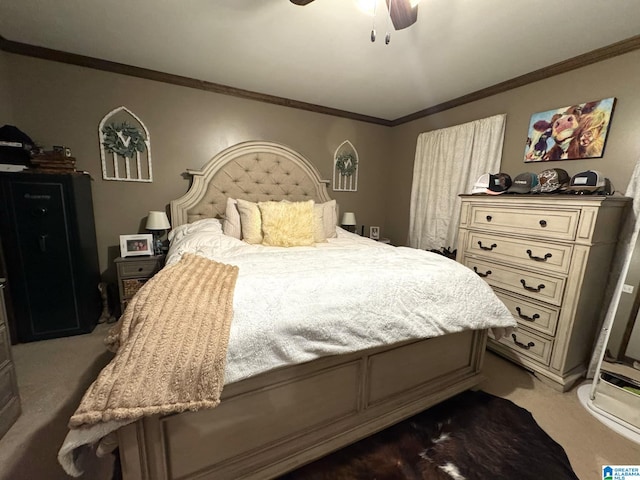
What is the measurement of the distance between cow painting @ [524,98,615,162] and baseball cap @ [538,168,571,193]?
268 mm

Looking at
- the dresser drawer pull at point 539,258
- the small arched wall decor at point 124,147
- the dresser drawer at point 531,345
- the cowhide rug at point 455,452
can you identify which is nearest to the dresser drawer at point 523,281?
the dresser drawer pull at point 539,258

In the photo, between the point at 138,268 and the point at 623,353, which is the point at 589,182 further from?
the point at 138,268

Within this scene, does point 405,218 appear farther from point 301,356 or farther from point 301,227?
point 301,356

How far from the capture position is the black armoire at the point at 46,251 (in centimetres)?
193

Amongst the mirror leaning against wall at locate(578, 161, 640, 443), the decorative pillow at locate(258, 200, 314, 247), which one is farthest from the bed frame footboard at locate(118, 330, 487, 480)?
the decorative pillow at locate(258, 200, 314, 247)

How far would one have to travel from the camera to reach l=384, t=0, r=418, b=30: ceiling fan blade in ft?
4.15

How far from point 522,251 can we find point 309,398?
5.96 feet

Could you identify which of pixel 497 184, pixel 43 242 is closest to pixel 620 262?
pixel 497 184

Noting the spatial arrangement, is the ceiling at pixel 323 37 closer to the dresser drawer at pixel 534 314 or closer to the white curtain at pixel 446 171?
the white curtain at pixel 446 171

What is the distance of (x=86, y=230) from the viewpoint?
2227 millimetres

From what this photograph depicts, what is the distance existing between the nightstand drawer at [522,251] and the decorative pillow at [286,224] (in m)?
1.44

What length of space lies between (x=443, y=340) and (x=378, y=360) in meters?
0.48

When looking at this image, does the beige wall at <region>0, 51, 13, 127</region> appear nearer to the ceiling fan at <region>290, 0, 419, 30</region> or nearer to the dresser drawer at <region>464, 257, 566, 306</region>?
the ceiling fan at <region>290, 0, 419, 30</region>
